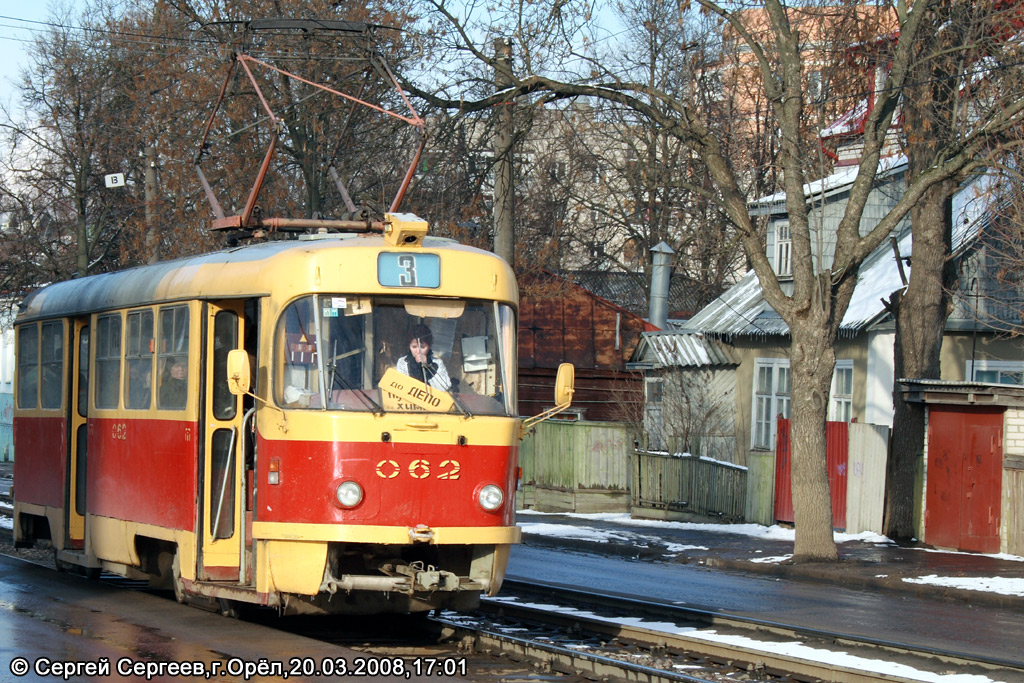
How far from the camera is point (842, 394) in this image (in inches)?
1120

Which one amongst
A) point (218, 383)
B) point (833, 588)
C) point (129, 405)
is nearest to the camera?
point (218, 383)

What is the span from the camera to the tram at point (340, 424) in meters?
9.36

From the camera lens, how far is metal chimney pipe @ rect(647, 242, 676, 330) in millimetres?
38906

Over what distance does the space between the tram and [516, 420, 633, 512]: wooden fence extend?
17571mm

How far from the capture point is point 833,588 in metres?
16.5

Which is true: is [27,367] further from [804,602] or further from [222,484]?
[804,602]

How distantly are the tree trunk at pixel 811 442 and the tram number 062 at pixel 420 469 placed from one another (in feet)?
31.4

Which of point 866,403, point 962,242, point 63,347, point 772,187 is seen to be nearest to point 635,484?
point 866,403

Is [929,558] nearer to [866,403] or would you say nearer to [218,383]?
[866,403]

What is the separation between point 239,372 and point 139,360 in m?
2.85

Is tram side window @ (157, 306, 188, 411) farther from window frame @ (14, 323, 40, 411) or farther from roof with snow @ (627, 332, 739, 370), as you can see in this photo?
roof with snow @ (627, 332, 739, 370)

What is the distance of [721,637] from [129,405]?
5515 mm

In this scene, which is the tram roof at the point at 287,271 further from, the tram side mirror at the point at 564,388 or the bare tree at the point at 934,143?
the bare tree at the point at 934,143

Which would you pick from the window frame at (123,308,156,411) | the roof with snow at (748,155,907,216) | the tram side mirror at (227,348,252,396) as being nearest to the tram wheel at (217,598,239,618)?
the window frame at (123,308,156,411)
